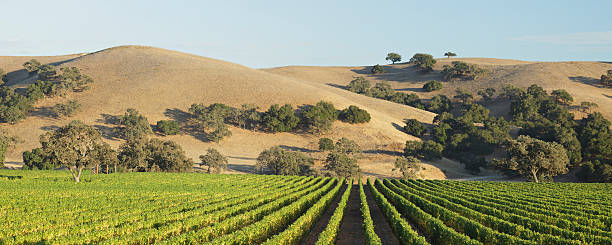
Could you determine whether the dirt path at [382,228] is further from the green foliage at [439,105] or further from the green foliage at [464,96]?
the green foliage at [464,96]

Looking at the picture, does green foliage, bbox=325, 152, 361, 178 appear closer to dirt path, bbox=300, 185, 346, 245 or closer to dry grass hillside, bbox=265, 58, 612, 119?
dirt path, bbox=300, 185, 346, 245

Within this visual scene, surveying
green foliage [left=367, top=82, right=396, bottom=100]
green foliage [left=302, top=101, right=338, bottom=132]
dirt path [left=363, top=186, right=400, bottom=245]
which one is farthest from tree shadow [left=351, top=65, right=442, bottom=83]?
dirt path [left=363, top=186, right=400, bottom=245]

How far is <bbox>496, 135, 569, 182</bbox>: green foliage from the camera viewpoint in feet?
187

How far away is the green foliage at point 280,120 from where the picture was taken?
96.1 meters

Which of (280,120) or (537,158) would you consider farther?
(280,120)

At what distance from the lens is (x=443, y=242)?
18.0m

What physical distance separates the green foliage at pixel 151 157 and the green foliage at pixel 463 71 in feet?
432

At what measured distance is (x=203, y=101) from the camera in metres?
110

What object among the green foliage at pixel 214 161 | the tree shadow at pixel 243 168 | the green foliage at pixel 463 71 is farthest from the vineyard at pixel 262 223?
the green foliage at pixel 463 71

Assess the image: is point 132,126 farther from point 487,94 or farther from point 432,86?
point 487,94

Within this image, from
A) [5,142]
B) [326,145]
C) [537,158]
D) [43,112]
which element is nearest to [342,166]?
[326,145]

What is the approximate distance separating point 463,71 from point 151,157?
450 ft

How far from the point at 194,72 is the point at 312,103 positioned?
49010 millimetres

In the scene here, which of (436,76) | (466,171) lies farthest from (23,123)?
(436,76)
